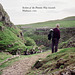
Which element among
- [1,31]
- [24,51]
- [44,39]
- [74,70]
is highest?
[74,70]

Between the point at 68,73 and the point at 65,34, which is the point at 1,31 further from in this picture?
the point at 65,34

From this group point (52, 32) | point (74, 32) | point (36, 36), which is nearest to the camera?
point (52, 32)

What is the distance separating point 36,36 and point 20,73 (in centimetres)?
15368

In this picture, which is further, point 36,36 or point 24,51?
point 36,36

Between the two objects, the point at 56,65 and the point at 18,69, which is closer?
the point at 56,65

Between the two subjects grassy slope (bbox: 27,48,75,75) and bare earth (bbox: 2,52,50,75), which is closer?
grassy slope (bbox: 27,48,75,75)

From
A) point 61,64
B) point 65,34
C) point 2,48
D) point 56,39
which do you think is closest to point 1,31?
point 2,48

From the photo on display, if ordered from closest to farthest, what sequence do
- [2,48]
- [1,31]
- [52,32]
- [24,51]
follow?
[52,32]
[2,48]
[24,51]
[1,31]

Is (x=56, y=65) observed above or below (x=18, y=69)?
above

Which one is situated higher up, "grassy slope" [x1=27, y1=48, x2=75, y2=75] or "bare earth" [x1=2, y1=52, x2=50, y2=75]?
"grassy slope" [x1=27, y1=48, x2=75, y2=75]

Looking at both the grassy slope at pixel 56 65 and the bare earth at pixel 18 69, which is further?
the bare earth at pixel 18 69

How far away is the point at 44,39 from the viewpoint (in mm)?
152000

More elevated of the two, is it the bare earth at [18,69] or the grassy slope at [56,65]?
the grassy slope at [56,65]

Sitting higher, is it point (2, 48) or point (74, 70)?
point (74, 70)
